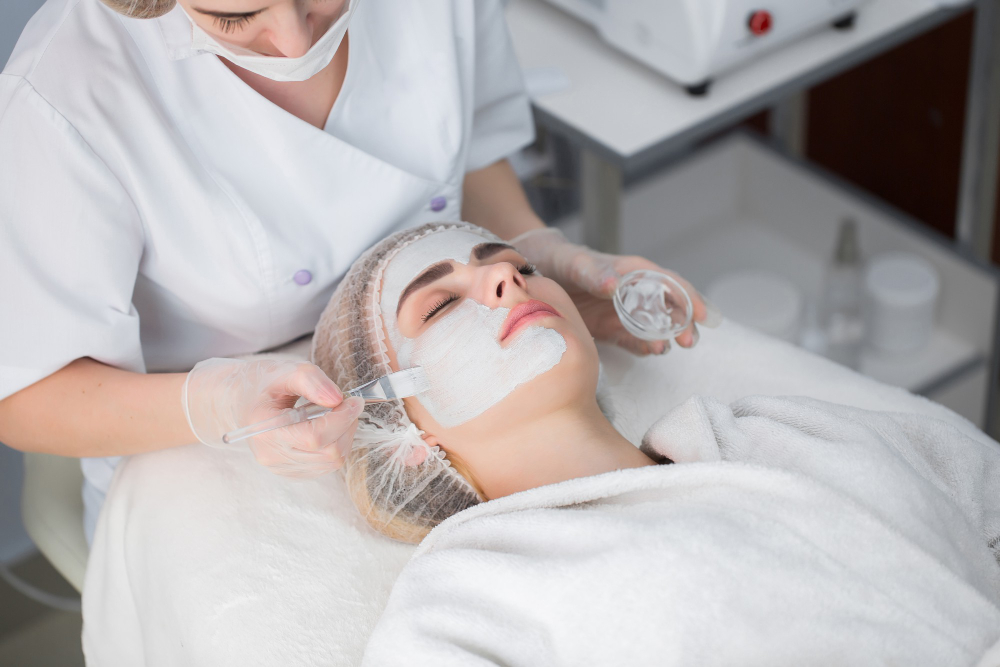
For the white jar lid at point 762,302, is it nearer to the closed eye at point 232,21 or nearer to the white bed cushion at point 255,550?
the white bed cushion at point 255,550

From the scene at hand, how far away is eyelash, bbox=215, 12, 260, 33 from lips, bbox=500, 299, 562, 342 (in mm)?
440

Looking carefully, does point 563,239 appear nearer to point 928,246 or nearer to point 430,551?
point 430,551

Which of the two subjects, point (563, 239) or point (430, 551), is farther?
point (563, 239)

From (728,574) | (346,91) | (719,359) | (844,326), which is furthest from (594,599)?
(844,326)

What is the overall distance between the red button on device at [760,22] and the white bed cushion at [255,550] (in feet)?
2.22

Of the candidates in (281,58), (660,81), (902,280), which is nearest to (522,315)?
(281,58)

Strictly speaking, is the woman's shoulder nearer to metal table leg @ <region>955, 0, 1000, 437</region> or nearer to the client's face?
the client's face

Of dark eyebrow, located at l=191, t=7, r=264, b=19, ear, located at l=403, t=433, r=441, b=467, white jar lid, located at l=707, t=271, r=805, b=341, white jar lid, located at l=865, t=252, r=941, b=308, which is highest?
dark eyebrow, located at l=191, t=7, r=264, b=19

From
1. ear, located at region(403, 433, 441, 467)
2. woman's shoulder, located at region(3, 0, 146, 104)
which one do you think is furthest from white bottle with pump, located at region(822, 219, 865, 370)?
woman's shoulder, located at region(3, 0, 146, 104)

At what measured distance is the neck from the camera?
115 cm

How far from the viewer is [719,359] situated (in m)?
1.42

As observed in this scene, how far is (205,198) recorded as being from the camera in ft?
3.82

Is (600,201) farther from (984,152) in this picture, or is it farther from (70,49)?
(70,49)

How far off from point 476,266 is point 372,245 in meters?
0.20
